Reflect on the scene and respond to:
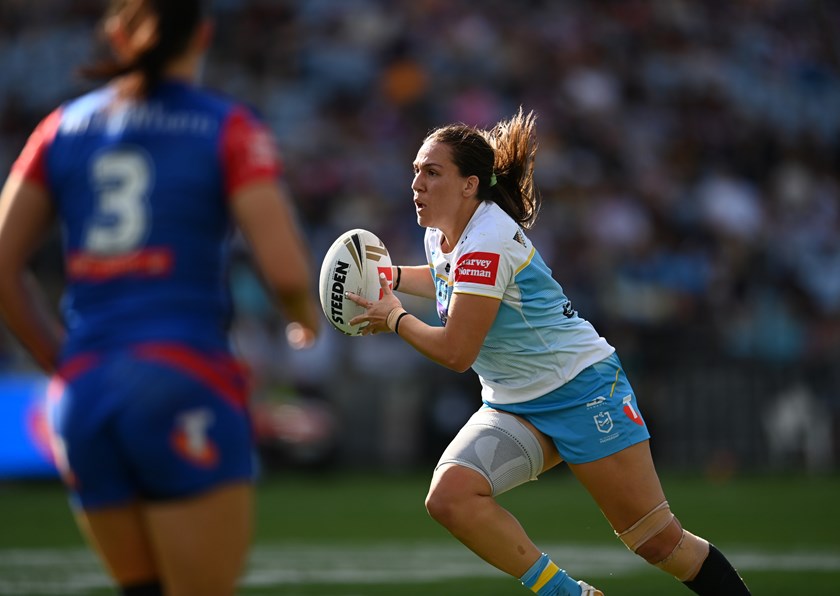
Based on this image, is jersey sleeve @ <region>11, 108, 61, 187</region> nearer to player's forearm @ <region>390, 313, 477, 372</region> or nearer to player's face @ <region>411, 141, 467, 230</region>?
player's forearm @ <region>390, 313, 477, 372</region>

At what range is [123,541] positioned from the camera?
320 cm

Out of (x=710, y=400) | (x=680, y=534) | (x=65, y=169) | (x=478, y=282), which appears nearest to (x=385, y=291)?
(x=478, y=282)

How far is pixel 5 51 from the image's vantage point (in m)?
17.9

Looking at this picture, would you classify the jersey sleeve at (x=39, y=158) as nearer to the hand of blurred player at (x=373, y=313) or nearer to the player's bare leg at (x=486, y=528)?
the hand of blurred player at (x=373, y=313)

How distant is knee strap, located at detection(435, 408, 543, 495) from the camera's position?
522 centimetres

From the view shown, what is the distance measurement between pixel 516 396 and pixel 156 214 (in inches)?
102

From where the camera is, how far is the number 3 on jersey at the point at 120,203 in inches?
122

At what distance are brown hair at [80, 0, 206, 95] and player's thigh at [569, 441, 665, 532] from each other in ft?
8.88

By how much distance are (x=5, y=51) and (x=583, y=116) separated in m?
8.08

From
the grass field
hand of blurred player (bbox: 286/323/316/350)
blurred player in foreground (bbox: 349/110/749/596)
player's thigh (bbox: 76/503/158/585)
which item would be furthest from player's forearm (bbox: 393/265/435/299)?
player's thigh (bbox: 76/503/158/585)

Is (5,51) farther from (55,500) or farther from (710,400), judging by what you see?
(710,400)

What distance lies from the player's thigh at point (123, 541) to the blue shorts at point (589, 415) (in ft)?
7.88

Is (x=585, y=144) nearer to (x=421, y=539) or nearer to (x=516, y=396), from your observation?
(x=421, y=539)

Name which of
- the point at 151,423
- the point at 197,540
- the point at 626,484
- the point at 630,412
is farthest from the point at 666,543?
the point at 151,423
